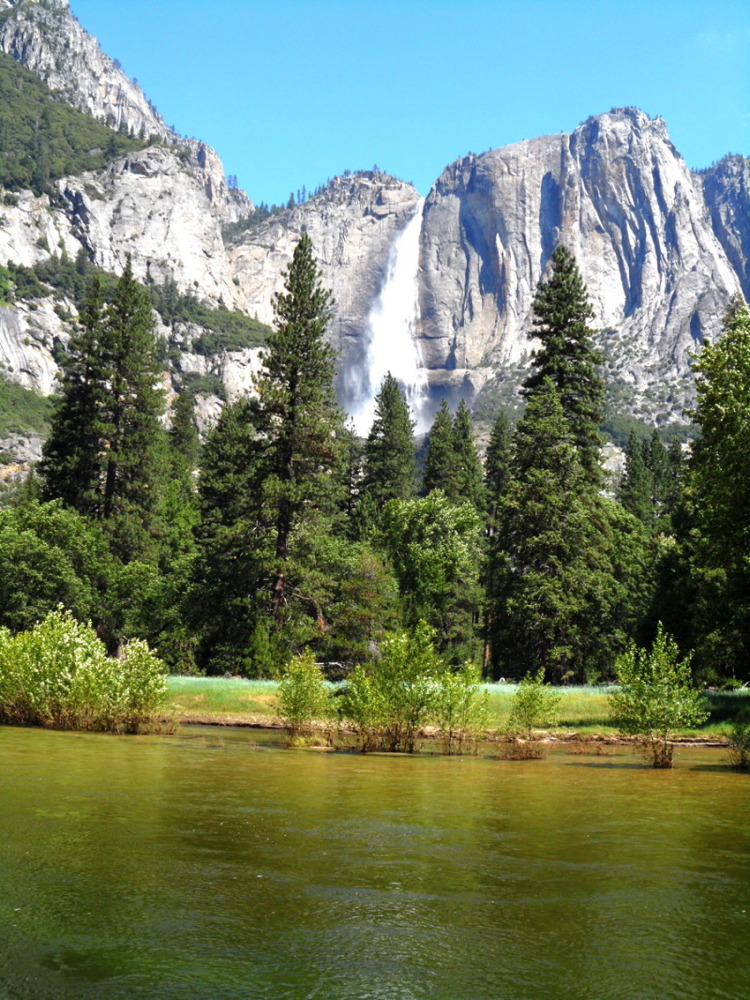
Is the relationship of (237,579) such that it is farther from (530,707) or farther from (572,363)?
(530,707)

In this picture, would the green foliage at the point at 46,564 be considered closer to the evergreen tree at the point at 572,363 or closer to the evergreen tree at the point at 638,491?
the evergreen tree at the point at 572,363

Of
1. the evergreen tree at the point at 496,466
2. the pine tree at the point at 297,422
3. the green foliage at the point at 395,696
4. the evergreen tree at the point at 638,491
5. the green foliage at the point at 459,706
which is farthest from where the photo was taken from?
the evergreen tree at the point at 496,466

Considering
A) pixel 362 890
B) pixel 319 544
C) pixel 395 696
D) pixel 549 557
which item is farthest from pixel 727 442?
pixel 319 544

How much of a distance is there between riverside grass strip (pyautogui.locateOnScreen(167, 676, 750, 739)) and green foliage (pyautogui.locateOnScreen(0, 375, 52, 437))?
5564 inches

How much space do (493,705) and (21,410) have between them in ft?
554

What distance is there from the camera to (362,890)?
8.64 m

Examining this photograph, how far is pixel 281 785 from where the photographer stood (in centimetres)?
1628

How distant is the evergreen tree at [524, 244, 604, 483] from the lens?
160 feet

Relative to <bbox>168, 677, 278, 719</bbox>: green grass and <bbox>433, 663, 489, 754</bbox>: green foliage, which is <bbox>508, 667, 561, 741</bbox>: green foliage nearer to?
<bbox>433, 663, 489, 754</bbox>: green foliage

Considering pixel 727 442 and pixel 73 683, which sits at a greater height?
pixel 727 442

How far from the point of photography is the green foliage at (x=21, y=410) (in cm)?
17062

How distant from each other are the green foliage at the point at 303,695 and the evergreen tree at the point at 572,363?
26649mm

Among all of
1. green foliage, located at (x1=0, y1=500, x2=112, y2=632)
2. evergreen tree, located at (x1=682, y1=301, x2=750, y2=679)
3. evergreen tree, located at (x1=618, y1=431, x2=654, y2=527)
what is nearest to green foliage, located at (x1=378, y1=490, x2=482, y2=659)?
green foliage, located at (x1=0, y1=500, x2=112, y2=632)

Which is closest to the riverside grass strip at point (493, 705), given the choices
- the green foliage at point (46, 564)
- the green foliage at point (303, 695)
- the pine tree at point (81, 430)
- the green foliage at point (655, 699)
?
the green foliage at point (303, 695)
